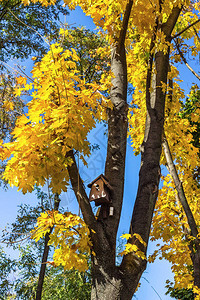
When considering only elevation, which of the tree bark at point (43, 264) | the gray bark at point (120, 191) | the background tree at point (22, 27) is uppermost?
the background tree at point (22, 27)

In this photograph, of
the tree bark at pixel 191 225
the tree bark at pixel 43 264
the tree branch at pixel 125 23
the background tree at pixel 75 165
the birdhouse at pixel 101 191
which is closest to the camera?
the background tree at pixel 75 165

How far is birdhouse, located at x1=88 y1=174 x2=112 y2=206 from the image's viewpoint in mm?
3078

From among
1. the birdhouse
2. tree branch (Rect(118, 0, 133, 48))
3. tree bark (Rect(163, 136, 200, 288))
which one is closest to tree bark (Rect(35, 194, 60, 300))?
tree bark (Rect(163, 136, 200, 288))

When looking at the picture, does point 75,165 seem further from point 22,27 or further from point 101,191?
point 22,27

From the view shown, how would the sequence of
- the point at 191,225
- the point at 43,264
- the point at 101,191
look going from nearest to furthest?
the point at 101,191 < the point at 191,225 < the point at 43,264

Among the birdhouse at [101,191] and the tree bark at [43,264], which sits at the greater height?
the tree bark at [43,264]

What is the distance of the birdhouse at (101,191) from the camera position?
10.1ft

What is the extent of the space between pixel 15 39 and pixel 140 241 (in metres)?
8.94

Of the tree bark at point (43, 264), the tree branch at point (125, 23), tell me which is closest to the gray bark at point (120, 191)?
the tree branch at point (125, 23)

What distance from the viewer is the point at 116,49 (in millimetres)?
3902

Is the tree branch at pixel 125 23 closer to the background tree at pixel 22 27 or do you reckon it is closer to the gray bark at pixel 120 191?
the gray bark at pixel 120 191

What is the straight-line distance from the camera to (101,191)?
10.2 ft

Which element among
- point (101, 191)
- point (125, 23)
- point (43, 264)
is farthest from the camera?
point (43, 264)

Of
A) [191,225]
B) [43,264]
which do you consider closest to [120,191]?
[191,225]
